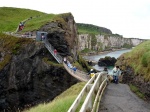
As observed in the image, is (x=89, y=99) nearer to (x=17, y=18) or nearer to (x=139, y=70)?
(x=139, y=70)

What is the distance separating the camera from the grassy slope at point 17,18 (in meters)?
52.4

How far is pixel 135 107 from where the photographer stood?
523 inches

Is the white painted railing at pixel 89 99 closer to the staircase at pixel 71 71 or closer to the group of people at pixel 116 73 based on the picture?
the group of people at pixel 116 73

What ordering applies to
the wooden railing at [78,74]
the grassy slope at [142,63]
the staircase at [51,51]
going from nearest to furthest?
the grassy slope at [142,63] → the wooden railing at [78,74] → the staircase at [51,51]

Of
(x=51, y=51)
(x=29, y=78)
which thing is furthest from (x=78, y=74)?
(x=29, y=78)

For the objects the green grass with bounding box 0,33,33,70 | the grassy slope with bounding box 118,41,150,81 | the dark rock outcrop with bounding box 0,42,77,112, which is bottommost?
the dark rock outcrop with bounding box 0,42,77,112

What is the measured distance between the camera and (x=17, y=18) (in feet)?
216

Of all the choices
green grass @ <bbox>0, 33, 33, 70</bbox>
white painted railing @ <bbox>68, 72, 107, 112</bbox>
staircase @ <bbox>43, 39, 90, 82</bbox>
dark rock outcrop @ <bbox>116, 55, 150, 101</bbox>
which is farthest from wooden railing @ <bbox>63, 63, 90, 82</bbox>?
white painted railing @ <bbox>68, 72, 107, 112</bbox>

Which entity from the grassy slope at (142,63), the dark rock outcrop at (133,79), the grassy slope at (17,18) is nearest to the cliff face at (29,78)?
the grassy slope at (17,18)

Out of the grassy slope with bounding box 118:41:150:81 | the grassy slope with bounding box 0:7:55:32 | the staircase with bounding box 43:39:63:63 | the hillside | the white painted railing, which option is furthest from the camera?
the grassy slope with bounding box 0:7:55:32

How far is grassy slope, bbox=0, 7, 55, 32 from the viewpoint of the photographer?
5238cm

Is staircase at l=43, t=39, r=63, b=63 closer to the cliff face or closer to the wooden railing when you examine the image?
the cliff face

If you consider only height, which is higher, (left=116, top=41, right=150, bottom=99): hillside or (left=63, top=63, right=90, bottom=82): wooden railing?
(left=116, top=41, right=150, bottom=99): hillside

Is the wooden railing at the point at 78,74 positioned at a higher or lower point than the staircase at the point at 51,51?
lower
